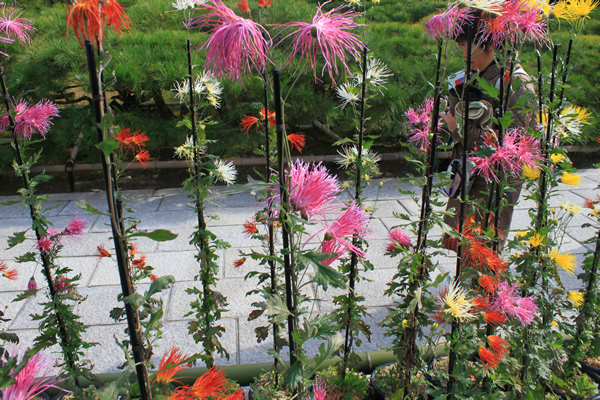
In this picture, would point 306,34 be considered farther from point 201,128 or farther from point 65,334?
point 65,334

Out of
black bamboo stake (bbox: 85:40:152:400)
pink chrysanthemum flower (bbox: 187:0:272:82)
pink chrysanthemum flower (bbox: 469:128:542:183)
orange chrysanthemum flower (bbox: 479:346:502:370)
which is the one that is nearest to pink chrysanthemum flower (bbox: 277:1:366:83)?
pink chrysanthemum flower (bbox: 187:0:272:82)

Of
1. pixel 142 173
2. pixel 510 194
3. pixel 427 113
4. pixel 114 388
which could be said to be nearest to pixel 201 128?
pixel 427 113

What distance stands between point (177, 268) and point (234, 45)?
9.09 feet

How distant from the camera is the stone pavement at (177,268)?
247 centimetres

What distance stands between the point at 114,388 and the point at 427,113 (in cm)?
136

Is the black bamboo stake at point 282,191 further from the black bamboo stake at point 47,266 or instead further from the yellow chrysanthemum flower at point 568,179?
the yellow chrysanthemum flower at point 568,179

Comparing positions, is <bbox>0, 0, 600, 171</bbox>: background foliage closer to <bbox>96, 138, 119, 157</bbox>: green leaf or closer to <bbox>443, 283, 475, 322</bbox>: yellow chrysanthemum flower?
<bbox>443, 283, 475, 322</bbox>: yellow chrysanthemum flower

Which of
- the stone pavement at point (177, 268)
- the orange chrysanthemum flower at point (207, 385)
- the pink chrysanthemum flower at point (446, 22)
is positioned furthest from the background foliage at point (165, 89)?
the orange chrysanthemum flower at point (207, 385)

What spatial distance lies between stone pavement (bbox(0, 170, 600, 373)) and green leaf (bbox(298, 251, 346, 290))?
1.09 metres

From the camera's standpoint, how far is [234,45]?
74 cm

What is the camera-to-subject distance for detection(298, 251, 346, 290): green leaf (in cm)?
76

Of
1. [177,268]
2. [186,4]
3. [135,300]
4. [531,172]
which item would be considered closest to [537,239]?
[531,172]

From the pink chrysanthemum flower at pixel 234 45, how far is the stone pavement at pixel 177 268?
3.43 ft

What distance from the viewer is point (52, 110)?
1.54 meters
